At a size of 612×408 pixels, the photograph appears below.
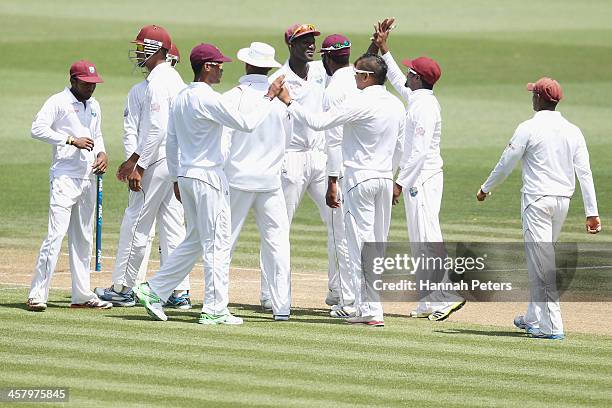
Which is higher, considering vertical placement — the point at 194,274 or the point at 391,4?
the point at 391,4

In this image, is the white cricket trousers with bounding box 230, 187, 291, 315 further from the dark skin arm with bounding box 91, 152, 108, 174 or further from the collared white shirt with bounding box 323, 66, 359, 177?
the dark skin arm with bounding box 91, 152, 108, 174

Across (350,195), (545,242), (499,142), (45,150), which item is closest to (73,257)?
(350,195)

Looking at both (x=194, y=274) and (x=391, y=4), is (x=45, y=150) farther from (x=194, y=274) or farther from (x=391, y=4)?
(x=391, y=4)

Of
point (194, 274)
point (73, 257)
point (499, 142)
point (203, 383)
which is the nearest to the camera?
point (203, 383)

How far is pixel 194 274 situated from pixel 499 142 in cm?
1478

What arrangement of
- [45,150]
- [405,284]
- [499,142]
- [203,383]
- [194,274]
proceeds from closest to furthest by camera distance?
1. [203,383]
2. [405,284]
3. [194,274]
4. [45,150]
5. [499,142]

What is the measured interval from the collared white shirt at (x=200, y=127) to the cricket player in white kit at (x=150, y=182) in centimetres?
108

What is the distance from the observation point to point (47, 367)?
34.7ft

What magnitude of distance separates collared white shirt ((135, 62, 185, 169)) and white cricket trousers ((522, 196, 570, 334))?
3510 millimetres

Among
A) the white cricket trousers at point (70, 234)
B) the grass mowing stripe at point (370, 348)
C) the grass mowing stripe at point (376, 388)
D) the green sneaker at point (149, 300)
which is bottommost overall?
the grass mowing stripe at point (376, 388)

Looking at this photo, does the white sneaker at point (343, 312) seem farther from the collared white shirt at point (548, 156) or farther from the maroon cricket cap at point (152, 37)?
the maroon cricket cap at point (152, 37)

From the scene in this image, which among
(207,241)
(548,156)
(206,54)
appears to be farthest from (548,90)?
(207,241)

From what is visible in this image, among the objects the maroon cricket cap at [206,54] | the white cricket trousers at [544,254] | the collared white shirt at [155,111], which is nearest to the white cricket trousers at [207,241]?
the maroon cricket cap at [206,54]

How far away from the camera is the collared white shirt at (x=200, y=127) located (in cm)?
1215
